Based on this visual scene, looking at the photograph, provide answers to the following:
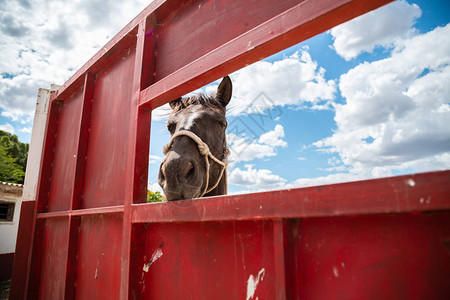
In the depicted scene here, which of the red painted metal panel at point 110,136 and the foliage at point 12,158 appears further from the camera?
the foliage at point 12,158

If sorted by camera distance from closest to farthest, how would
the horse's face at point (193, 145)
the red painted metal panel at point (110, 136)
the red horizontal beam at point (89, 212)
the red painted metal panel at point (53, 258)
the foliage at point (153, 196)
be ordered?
the horse's face at point (193, 145), the red horizontal beam at point (89, 212), the red painted metal panel at point (110, 136), the red painted metal panel at point (53, 258), the foliage at point (153, 196)

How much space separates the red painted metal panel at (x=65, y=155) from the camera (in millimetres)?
2613

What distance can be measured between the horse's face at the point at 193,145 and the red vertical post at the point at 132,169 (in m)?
0.17

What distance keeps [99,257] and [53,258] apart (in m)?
0.99

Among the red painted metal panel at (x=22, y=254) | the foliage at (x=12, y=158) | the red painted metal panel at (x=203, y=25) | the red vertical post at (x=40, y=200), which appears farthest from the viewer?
the foliage at (x=12, y=158)

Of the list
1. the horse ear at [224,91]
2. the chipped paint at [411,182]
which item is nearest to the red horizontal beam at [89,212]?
the chipped paint at [411,182]

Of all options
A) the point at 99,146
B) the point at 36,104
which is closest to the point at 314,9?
the point at 99,146

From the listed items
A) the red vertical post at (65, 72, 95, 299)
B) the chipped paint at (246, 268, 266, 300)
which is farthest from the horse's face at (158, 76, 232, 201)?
the red vertical post at (65, 72, 95, 299)

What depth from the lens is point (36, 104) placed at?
4105 millimetres

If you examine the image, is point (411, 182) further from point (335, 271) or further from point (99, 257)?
point (99, 257)

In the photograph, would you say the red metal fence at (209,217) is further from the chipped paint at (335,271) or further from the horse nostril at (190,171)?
the horse nostril at (190,171)

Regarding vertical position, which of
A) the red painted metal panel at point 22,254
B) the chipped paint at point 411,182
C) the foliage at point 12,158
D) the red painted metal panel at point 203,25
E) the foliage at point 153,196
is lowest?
the red painted metal panel at point 22,254

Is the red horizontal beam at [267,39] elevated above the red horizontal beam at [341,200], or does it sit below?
above

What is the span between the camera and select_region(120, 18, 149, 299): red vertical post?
1387 millimetres
